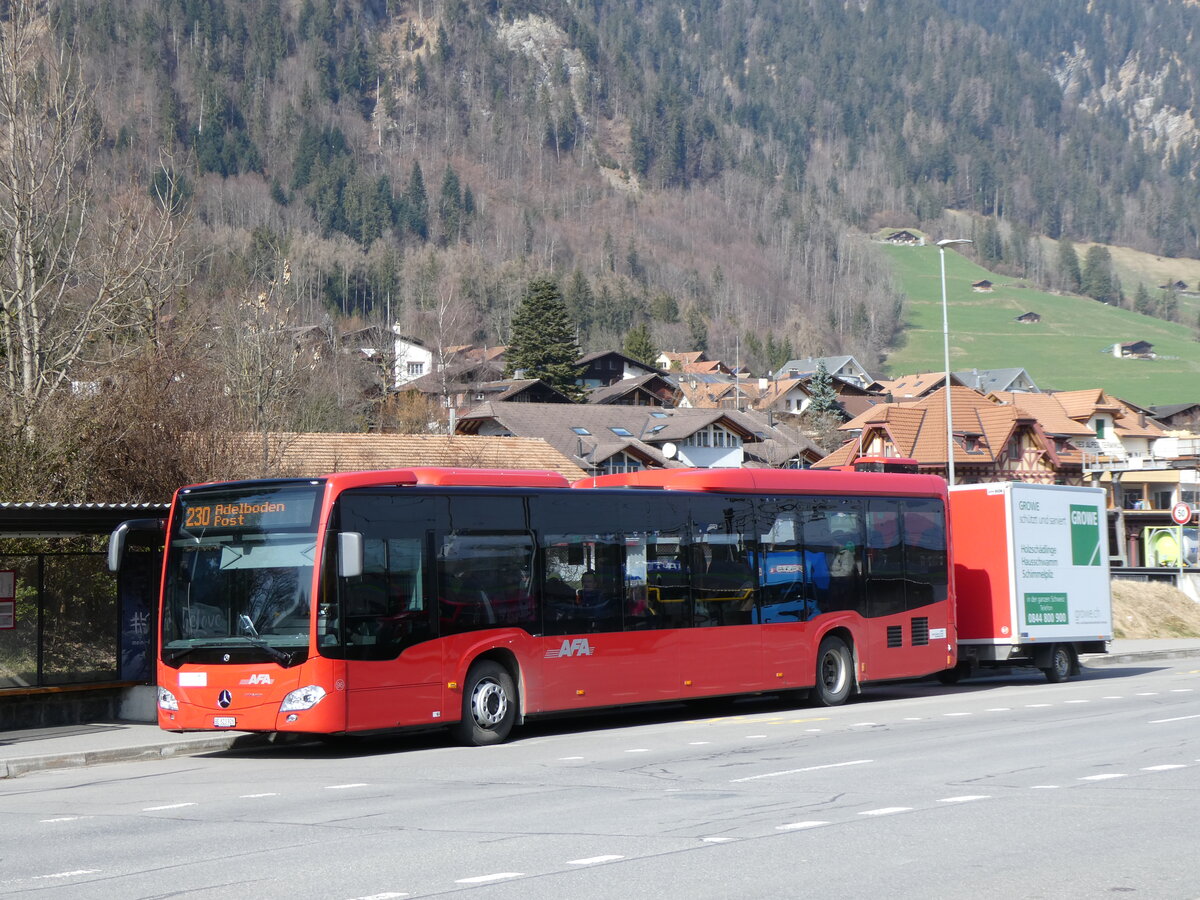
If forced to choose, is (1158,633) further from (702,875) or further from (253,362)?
(702,875)

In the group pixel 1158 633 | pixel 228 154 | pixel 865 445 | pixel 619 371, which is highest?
pixel 228 154

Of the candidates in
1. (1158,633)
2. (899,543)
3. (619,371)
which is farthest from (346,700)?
(619,371)

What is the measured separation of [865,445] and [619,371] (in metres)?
72.8

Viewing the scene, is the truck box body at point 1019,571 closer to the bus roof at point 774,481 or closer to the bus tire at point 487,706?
the bus roof at point 774,481

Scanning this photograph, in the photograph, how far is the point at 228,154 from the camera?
Result: 652 ft

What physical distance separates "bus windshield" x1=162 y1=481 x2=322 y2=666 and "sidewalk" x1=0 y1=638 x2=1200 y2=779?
Answer: 124 centimetres

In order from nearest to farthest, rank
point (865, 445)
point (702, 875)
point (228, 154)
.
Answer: point (702, 875) → point (865, 445) → point (228, 154)

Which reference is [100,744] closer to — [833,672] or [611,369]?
[833,672]

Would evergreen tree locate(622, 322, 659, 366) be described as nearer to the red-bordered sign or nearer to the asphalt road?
the red-bordered sign

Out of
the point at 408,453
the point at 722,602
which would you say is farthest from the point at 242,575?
the point at 408,453

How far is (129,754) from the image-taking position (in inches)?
631

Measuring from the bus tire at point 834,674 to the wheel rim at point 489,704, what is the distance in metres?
Result: 5.75

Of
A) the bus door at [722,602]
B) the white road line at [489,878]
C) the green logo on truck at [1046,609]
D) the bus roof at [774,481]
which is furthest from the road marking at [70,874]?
the green logo on truck at [1046,609]

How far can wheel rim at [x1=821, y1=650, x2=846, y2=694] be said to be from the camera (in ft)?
68.1
